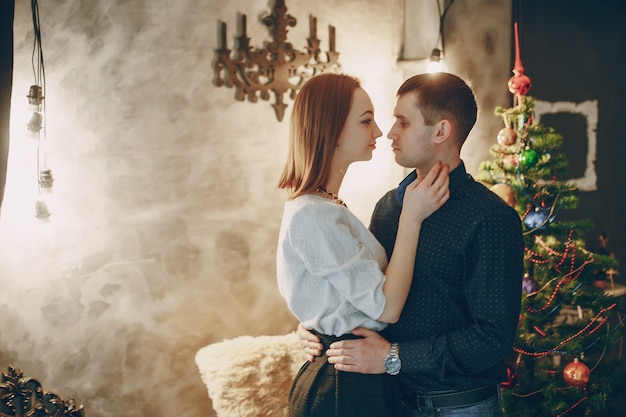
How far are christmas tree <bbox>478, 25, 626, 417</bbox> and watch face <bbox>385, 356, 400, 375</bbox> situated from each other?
1470 millimetres

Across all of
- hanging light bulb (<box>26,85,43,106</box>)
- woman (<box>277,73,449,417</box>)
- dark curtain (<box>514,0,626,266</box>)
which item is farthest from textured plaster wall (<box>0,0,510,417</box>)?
dark curtain (<box>514,0,626,266</box>)

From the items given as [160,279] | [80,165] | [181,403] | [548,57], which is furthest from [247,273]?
[548,57]

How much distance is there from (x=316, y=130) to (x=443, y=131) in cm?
39

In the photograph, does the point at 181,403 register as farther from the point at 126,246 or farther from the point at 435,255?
the point at 435,255

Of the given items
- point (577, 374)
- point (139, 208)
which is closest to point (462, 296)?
point (577, 374)

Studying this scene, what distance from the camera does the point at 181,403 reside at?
335cm

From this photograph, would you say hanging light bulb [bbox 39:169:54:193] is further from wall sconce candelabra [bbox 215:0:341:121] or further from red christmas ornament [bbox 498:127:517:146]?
red christmas ornament [bbox 498:127:517:146]

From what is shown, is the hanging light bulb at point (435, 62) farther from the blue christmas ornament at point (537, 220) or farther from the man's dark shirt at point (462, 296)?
the man's dark shirt at point (462, 296)

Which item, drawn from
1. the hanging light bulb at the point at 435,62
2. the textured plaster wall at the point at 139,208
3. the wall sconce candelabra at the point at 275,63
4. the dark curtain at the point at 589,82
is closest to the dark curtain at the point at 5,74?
the textured plaster wall at the point at 139,208

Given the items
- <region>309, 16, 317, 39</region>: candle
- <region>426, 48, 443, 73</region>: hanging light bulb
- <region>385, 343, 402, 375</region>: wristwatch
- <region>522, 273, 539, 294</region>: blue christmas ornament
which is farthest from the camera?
<region>426, 48, 443, 73</region>: hanging light bulb

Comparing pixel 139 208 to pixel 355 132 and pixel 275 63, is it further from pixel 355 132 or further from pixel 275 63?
pixel 355 132

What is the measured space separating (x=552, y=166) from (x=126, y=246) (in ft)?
6.95

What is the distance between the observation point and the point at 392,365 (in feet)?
6.44

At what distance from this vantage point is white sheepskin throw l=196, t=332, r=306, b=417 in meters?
3.06
